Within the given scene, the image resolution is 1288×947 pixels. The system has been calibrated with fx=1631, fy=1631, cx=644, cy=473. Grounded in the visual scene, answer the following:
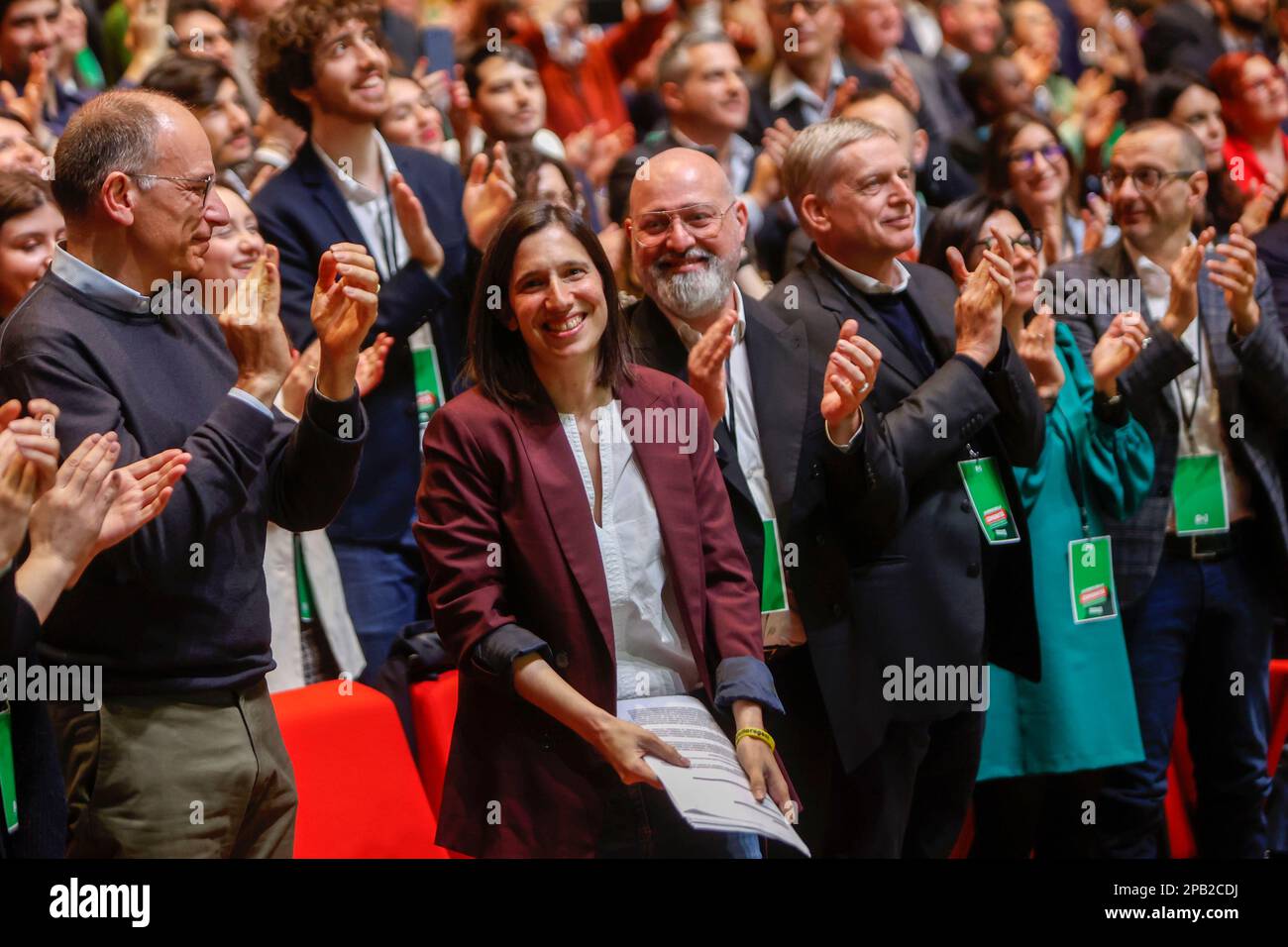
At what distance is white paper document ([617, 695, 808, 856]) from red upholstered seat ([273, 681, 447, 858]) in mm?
865

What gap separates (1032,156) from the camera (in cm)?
484

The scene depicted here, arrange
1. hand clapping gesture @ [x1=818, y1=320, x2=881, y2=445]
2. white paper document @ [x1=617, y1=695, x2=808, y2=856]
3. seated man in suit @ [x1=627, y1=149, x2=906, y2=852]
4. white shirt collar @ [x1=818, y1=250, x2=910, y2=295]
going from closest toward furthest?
1. white paper document @ [x1=617, y1=695, x2=808, y2=856]
2. hand clapping gesture @ [x1=818, y1=320, x2=881, y2=445]
3. seated man in suit @ [x1=627, y1=149, x2=906, y2=852]
4. white shirt collar @ [x1=818, y1=250, x2=910, y2=295]

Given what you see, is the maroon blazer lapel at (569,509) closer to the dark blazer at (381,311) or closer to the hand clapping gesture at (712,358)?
the hand clapping gesture at (712,358)

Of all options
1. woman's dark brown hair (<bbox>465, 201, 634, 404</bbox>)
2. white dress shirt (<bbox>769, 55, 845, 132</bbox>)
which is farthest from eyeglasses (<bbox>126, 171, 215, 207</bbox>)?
white dress shirt (<bbox>769, 55, 845, 132</bbox>)

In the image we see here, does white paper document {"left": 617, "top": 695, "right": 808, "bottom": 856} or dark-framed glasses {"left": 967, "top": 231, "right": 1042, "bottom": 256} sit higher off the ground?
dark-framed glasses {"left": 967, "top": 231, "right": 1042, "bottom": 256}

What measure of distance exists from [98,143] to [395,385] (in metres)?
1.34

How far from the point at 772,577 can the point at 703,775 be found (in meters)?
0.81

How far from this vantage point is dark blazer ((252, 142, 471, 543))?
12.4ft

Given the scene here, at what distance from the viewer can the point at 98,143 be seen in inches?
104

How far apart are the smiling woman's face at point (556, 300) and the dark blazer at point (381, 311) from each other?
1.04 meters

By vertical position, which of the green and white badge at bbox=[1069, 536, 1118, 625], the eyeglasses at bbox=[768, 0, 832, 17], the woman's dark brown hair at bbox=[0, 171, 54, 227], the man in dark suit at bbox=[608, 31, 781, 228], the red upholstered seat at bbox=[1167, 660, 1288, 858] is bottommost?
the red upholstered seat at bbox=[1167, 660, 1288, 858]

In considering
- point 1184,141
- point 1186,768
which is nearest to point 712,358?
point 1184,141

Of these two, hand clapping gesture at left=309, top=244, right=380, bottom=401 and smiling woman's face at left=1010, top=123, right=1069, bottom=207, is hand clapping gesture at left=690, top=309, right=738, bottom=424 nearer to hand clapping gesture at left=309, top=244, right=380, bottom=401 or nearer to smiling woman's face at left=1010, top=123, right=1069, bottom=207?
hand clapping gesture at left=309, top=244, right=380, bottom=401

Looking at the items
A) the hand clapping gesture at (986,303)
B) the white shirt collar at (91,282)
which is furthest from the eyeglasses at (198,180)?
the hand clapping gesture at (986,303)
